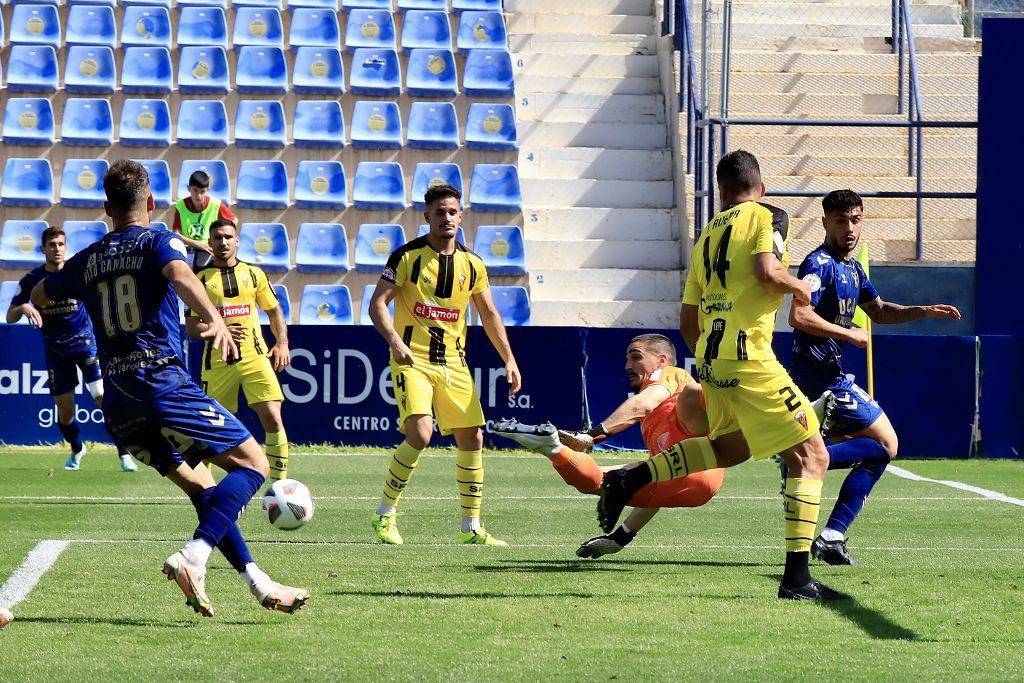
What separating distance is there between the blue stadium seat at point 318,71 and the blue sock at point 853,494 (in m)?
14.1

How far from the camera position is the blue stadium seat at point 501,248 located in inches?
750

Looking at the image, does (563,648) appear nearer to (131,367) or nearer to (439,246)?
(131,367)

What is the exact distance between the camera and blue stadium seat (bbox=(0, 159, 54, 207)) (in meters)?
19.5

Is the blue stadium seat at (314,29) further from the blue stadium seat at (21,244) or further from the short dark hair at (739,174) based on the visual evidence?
the short dark hair at (739,174)

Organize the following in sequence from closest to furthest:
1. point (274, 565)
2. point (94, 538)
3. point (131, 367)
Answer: point (131, 367) < point (274, 565) < point (94, 538)

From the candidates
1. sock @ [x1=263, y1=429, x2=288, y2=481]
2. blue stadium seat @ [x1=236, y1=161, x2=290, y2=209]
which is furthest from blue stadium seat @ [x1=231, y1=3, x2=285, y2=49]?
sock @ [x1=263, y1=429, x2=288, y2=481]

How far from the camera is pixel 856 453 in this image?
8242 millimetres

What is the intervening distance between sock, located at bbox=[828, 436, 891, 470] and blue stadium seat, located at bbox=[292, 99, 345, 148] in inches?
520

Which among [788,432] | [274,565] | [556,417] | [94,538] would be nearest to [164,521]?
[94,538]

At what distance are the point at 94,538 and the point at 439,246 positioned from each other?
8.80 feet

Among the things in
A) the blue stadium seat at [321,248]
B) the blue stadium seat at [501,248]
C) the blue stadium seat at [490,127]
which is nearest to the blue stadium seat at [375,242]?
the blue stadium seat at [321,248]

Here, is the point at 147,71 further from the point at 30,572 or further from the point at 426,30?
the point at 30,572

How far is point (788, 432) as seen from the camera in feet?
21.5

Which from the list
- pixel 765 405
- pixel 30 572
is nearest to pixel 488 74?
pixel 30 572
